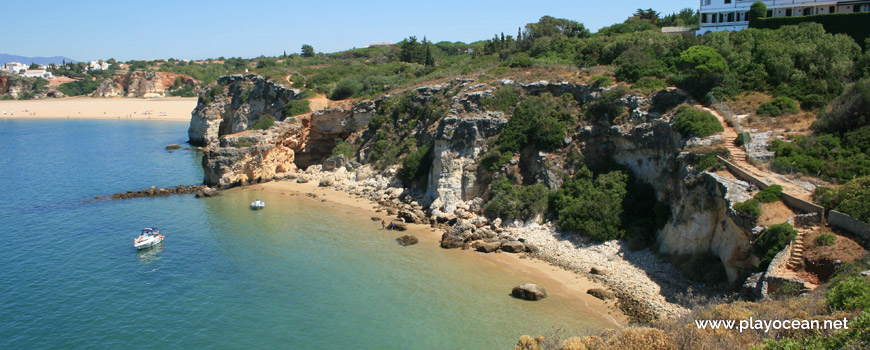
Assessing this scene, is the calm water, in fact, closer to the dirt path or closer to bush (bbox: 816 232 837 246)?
bush (bbox: 816 232 837 246)

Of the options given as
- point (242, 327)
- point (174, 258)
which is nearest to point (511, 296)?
point (242, 327)

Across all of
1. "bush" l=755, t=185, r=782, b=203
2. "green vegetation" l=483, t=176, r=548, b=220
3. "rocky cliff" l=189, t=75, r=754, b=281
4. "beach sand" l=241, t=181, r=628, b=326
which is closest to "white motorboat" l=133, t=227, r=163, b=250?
"beach sand" l=241, t=181, r=628, b=326

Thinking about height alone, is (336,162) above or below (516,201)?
above

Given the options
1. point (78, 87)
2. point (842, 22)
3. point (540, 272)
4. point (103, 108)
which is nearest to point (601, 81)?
point (540, 272)

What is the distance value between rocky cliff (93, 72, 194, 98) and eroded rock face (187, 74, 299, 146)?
69.1 m

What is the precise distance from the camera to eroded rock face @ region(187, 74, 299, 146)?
2371 inches

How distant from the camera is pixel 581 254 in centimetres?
2848

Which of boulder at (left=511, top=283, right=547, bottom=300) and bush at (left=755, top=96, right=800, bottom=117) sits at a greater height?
bush at (left=755, top=96, right=800, bottom=117)

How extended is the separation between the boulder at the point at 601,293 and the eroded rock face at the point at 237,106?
131 feet

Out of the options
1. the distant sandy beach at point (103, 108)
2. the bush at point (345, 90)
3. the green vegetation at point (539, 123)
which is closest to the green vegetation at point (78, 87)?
the distant sandy beach at point (103, 108)

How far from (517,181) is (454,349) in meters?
17.3

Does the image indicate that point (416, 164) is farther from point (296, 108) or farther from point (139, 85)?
point (139, 85)

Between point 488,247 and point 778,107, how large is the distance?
1788 centimetres

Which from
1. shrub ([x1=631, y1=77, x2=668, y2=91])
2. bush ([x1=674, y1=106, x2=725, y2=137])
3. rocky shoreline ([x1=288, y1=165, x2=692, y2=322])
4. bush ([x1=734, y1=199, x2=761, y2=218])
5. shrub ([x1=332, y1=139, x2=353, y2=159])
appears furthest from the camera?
shrub ([x1=332, y1=139, x2=353, y2=159])
